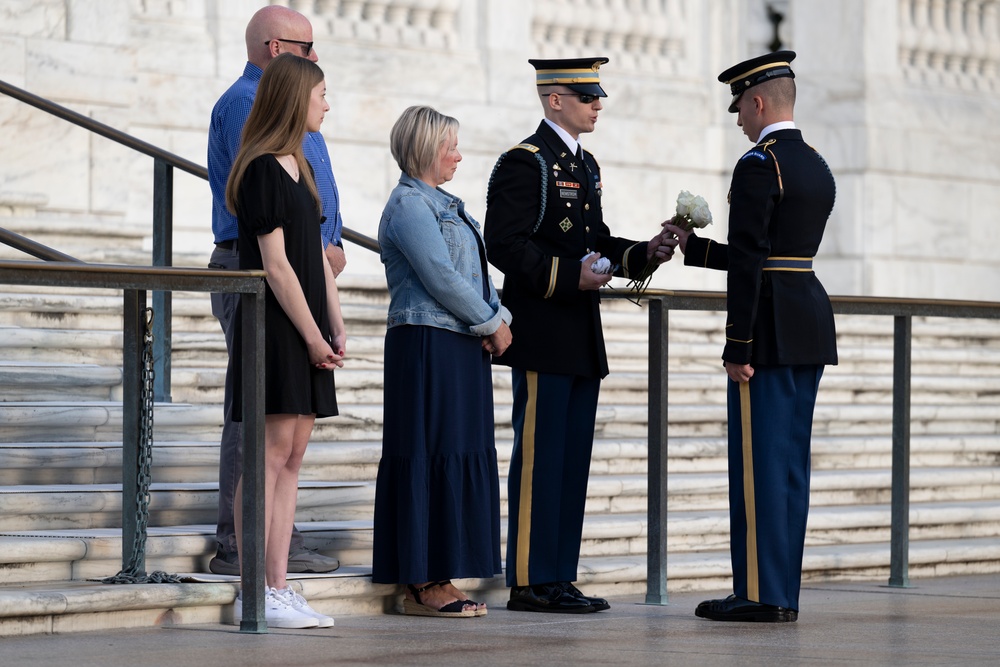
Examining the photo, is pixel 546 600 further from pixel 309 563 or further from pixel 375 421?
pixel 375 421

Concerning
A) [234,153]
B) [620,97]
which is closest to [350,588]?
[234,153]

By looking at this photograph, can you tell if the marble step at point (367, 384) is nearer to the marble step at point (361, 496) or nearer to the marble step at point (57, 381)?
the marble step at point (57, 381)

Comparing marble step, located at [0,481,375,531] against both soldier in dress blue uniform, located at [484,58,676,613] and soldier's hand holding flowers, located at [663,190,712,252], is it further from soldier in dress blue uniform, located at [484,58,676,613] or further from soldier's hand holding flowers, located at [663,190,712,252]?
soldier's hand holding flowers, located at [663,190,712,252]

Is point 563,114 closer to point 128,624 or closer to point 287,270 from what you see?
point 287,270

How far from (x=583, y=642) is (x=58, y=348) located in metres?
3.08

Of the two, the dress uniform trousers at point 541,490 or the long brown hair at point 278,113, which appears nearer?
the long brown hair at point 278,113

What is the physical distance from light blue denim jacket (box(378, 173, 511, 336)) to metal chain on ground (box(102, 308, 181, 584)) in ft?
2.53

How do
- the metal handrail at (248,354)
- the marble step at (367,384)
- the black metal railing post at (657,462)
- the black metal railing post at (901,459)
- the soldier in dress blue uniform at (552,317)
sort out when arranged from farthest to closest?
the marble step at (367,384) → the black metal railing post at (901,459) → the black metal railing post at (657,462) → the soldier in dress blue uniform at (552,317) → the metal handrail at (248,354)

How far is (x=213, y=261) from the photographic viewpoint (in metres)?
5.94

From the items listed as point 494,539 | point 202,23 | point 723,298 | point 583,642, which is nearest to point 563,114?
point 723,298

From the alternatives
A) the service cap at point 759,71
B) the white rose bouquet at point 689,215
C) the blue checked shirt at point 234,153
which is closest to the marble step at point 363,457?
the blue checked shirt at point 234,153

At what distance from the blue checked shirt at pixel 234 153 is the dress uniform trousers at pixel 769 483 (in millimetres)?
1407

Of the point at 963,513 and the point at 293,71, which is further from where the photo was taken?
the point at 963,513

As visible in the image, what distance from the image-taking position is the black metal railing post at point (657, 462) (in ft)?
20.4
